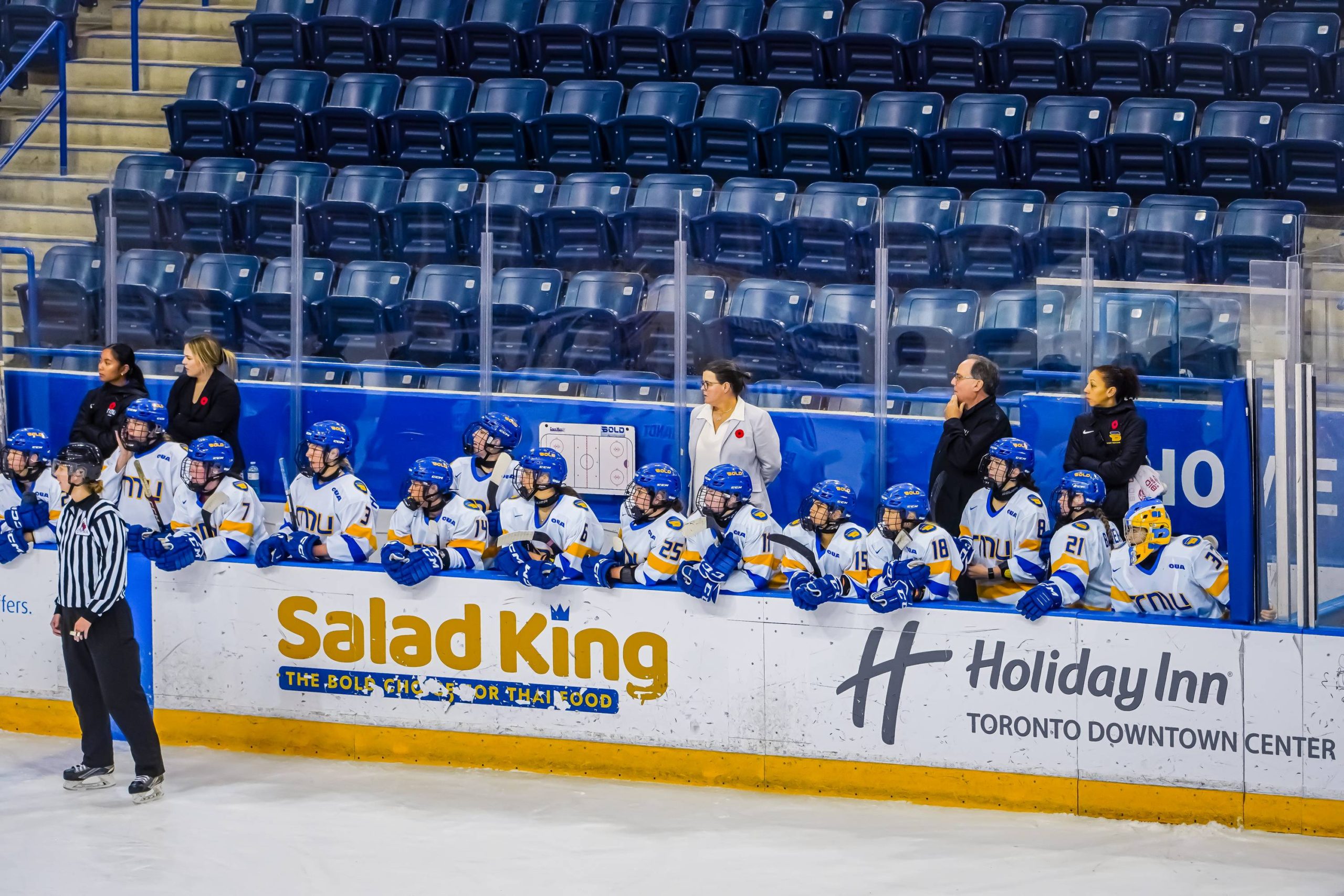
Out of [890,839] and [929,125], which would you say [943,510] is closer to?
[890,839]

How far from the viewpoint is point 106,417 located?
8.53 m

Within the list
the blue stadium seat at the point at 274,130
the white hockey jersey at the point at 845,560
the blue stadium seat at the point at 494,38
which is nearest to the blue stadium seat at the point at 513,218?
the white hockey jersey at the point at 845,560

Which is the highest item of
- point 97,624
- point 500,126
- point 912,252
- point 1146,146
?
point 500,126

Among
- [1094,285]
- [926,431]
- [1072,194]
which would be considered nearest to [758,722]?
[926,431]

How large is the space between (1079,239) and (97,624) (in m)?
4.97

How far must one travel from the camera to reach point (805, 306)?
28.1 feet

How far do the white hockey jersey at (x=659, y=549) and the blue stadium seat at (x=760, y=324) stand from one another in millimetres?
1979

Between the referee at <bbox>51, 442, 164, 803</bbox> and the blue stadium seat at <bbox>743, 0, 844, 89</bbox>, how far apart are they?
645 centimetres

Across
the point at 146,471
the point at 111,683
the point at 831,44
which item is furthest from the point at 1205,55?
the point at 111,683

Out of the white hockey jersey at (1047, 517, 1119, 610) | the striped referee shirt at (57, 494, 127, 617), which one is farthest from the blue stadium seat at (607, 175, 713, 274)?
the striped referee shirt at (57, 494, 127, 617)

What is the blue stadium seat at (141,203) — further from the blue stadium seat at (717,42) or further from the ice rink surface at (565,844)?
the blue stadium seat at (717,42)

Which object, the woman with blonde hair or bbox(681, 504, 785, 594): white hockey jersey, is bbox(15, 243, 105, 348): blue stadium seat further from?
bbox(681, 504, 785, 594): white hockey jersey

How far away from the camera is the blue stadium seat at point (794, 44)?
37.5 ft

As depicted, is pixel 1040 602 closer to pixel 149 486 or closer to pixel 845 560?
pixel 845 560
